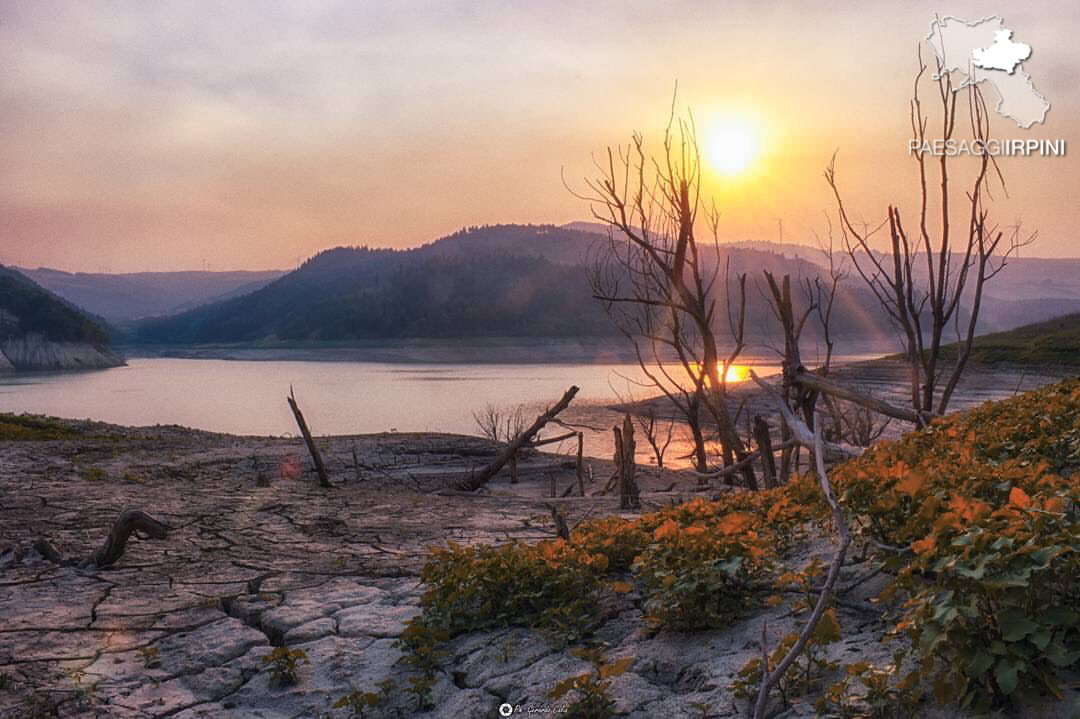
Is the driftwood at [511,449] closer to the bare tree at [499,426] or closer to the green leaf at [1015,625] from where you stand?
the bare tree at [499,426]

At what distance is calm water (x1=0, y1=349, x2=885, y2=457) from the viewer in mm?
47219

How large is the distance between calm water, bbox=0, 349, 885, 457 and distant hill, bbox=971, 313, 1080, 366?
23902mm

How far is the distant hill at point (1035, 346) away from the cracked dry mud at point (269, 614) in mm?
46540

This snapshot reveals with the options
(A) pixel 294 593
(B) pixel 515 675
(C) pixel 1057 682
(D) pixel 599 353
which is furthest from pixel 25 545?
(D) pixel 599 353

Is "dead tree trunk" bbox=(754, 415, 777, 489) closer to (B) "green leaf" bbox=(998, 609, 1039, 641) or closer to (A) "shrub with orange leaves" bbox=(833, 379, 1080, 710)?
(A) "shrub with orange leaves" bbox=(833, 379, 1080, 710)

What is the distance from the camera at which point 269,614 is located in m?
6.68

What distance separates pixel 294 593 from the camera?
7305mm

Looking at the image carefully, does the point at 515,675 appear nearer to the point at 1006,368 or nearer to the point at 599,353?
the point at 1006,368

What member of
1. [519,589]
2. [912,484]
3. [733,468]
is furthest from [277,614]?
[912,484]

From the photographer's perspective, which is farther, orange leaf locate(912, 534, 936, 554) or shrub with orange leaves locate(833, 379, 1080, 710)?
orange leaf locate(912, 534, 936, 554)

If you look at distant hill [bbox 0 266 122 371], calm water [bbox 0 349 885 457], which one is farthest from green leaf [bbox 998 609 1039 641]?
distant hill [bbox 0 266 122 371]

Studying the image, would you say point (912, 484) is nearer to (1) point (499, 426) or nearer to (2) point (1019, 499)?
(2) point (1019, 499)

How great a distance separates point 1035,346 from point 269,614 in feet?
194

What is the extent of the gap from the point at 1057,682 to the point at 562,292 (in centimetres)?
15875
